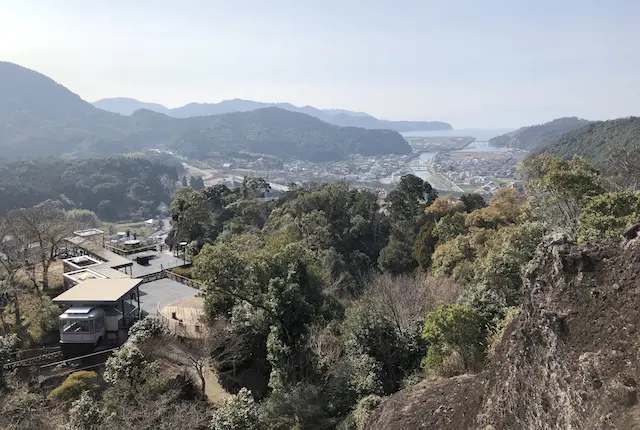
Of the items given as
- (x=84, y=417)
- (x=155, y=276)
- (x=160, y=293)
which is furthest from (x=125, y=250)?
(x=84, y=417)

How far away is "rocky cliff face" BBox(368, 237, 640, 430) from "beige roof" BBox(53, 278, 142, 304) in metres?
Result: 11.4

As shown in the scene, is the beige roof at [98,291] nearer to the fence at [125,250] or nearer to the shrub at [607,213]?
the fence at [125,250]

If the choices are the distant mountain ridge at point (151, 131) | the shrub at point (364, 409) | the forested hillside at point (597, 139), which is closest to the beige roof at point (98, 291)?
the shrub at point (364, 409)

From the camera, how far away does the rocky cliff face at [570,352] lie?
12.4 feet

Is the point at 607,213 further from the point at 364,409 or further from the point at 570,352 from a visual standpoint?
the point at 364,409

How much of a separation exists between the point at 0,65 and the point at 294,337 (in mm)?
188729

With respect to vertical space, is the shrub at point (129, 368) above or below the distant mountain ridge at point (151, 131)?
below

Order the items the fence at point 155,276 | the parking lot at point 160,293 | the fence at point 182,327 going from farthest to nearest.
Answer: the fence at point 155,276
the parking lot at point 160,293
the fence at point 182,327

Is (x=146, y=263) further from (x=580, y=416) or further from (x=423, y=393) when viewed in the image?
(x=580, y=416)

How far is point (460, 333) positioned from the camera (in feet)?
25.3

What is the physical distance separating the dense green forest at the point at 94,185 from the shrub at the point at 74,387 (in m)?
57.1

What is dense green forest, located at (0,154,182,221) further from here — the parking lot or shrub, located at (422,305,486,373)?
shrub, located at (422,305,486,373)

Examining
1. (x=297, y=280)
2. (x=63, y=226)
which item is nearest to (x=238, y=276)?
(x=297, y=280)

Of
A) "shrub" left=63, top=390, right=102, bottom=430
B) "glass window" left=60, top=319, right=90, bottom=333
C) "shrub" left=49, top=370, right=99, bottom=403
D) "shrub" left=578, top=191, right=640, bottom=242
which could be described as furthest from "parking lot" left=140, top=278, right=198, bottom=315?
"shrub" left=578, top=191, right=640, bottom=242
